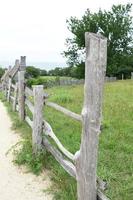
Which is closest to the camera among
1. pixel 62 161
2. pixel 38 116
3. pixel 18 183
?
pixel 62 161

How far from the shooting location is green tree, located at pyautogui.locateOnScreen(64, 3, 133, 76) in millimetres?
41156

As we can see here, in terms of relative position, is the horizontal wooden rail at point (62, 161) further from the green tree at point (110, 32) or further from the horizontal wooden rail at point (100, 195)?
the green tree at point (110, 32)

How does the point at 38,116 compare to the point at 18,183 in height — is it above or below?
above

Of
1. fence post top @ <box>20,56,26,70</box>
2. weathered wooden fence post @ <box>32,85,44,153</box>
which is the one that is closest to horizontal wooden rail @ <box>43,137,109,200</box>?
weathered wooden fence post @ <box>32,85,44,153</box>

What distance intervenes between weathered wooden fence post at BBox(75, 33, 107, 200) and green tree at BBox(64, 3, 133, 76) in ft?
120

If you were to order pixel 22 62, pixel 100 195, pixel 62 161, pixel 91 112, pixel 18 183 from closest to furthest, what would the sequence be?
pixel 91 112, pixel 100 195, pixel 62 161, pixel 18 183, pixel 22 62

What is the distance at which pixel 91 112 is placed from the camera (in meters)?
4.01

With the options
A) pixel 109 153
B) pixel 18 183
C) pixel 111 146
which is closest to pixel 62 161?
pixel 18 183

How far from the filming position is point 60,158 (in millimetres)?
5438

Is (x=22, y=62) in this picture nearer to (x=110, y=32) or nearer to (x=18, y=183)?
(x=18, y=183)

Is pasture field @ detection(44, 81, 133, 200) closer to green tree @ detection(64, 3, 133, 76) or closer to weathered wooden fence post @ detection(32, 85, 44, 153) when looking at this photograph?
weathered wooden fence post @ detection(32, 85, 44, 153)

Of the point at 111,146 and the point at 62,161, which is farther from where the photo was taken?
the point at 111,146

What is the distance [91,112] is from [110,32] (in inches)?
1520

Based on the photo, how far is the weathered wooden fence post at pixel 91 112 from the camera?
3.88m
